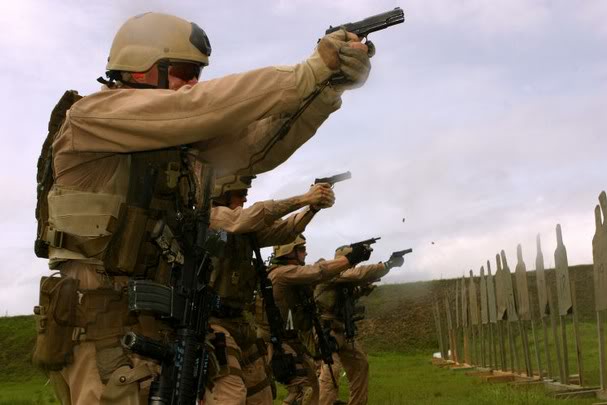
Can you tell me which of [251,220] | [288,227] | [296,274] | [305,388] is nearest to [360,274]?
[296,274]

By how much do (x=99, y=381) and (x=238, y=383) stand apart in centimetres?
277

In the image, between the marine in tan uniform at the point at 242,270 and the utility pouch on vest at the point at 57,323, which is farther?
the marine in tan uniform at the point at 242,270

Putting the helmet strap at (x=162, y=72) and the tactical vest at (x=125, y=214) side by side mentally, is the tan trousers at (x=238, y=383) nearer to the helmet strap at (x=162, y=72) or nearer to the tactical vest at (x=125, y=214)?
the tactical vest at (x=125, y=214)

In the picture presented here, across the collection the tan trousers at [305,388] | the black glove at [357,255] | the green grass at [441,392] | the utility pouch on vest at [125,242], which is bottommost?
the green grass at [441,392]

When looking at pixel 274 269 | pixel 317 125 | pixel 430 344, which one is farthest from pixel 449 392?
pixel 430 344

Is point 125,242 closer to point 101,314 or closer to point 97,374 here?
point 101,314

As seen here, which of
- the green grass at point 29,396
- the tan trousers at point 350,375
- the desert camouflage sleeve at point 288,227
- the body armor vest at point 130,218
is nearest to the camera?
the body armor vest at point 130,218

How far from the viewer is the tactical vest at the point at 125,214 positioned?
12.6ft

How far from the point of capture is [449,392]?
44.2 ft

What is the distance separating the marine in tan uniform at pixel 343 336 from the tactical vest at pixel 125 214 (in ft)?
30.6

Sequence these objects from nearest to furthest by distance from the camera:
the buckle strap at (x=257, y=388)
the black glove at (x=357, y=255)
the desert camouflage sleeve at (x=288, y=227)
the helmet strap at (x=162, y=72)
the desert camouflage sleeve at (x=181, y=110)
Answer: the desert camouflage sleeve at (x=181, y=110) < the helmet strap at (x=162, y=72) < the buckle strap at (x=257, y=388) < the desert camouflage sleeve at (x=288, y=227) < the black glove at (x=357, y=255)

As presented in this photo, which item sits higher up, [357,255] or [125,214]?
[357,255]

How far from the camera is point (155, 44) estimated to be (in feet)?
13.8

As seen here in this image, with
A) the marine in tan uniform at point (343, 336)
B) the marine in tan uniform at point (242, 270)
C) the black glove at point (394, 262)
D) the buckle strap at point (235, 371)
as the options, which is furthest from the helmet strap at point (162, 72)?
the black glove at point (394, 262)
